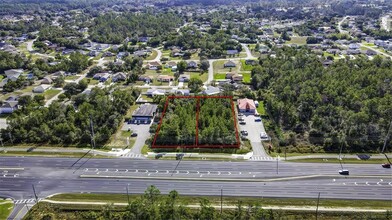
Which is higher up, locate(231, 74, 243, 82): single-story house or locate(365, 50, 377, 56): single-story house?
locate(231, 74, 243, 82): single-story house

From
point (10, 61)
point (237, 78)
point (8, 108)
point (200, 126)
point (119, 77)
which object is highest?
point (10, 61)

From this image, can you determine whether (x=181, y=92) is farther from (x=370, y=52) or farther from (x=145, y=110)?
(x=370, y=52)

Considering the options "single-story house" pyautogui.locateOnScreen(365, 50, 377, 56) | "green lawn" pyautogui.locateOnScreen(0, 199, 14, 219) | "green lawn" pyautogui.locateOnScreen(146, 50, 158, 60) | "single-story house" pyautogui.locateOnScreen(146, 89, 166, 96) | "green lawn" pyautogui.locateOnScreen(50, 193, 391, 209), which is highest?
"green lawn" pyautogui.locateOnScreen(146, 50, 158, 60)

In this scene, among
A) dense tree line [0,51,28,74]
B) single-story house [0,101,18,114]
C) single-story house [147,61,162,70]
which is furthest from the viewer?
single-story house [147,61,162,70]

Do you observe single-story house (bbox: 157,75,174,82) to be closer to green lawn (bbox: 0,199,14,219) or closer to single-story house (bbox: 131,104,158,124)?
single-story house (bbox: 131,104,158,124)

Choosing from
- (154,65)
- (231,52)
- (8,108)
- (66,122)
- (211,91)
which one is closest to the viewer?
(66,122)

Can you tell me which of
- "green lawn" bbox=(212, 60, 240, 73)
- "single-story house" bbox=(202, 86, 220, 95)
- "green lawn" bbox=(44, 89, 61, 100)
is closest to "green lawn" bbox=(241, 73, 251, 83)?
"green lawn" bbox=(212, 60, 240, 73)

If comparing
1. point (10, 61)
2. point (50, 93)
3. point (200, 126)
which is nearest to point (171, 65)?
point (50, 93)

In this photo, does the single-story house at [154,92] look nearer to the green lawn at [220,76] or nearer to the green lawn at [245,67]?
the green lawn at [220,76]
